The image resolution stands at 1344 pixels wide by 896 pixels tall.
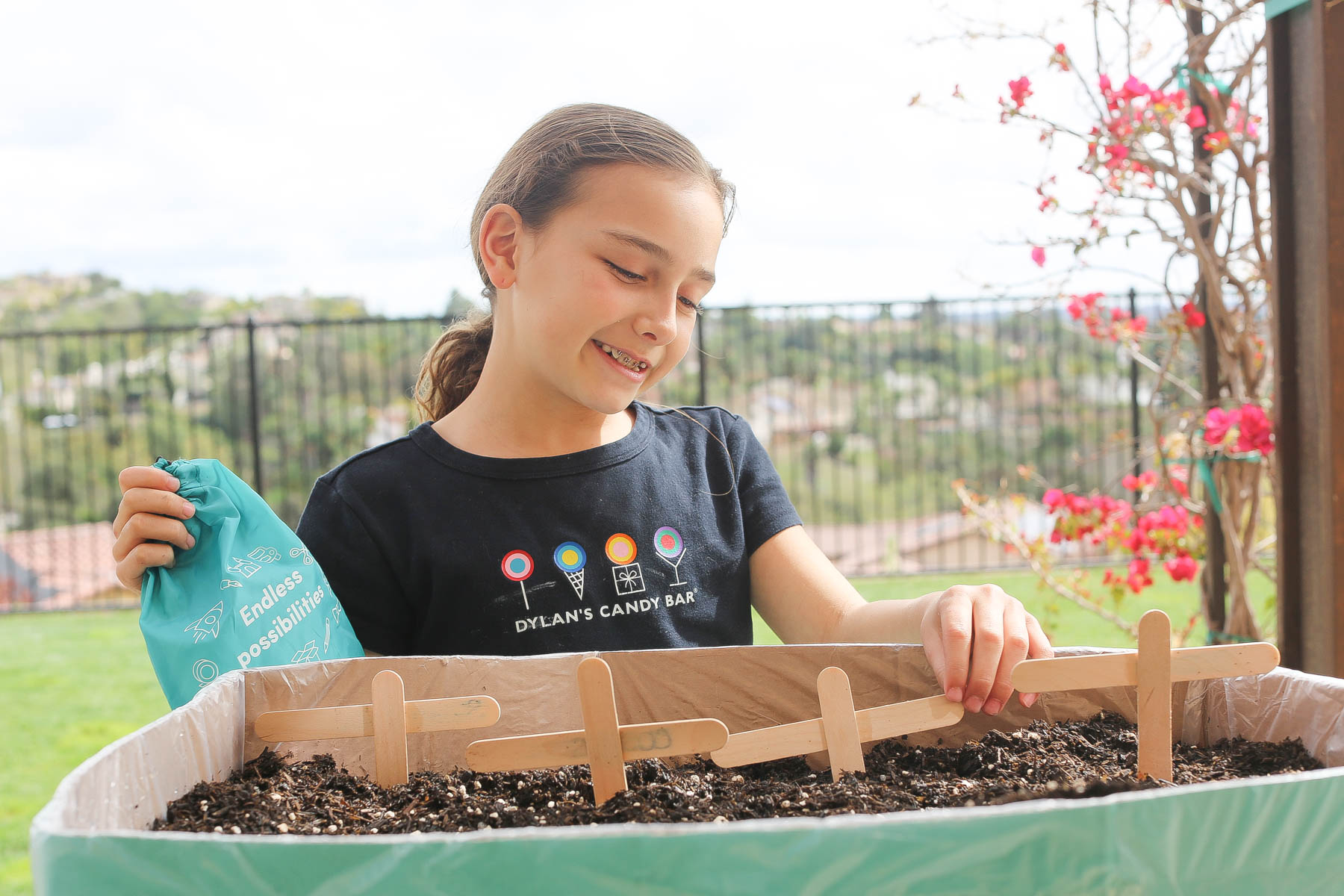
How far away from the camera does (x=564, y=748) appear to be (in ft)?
2.41

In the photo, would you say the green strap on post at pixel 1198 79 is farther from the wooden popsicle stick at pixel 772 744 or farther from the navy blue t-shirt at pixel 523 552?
the wooden popsicle stick at pixel 772 744

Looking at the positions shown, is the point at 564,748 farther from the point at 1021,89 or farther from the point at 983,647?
the point at 1021,89

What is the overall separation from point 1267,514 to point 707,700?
10.5 feet

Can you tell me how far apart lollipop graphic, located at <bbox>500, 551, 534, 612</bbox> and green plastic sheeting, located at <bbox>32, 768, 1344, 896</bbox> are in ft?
2.15

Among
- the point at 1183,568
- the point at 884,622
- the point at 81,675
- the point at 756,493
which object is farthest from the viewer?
the point at 81,675

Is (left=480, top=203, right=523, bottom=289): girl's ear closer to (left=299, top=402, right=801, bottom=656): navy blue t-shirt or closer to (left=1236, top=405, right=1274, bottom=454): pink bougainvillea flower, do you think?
(left=299, top=402, right=801, bottom=656): navy blue t-shirt

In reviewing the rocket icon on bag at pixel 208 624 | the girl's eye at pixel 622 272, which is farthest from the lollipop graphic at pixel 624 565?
the rocket icon on bag at pixel 208 624

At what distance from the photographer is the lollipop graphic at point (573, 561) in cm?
116

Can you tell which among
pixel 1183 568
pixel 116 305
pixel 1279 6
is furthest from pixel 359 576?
pixel 116 305

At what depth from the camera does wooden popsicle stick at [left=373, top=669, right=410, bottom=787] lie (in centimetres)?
82

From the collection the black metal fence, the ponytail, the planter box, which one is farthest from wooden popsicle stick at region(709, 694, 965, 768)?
the black metal fence

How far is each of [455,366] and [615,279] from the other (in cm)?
46

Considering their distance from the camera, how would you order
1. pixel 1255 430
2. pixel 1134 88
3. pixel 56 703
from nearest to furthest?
pixel 1255 430, pixel 1134 88, pixel 56 703

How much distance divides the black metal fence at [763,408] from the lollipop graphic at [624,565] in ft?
18.4
